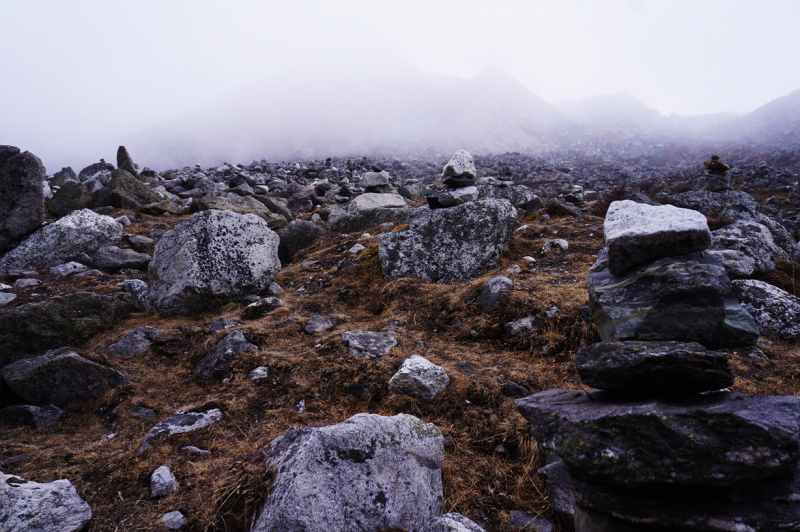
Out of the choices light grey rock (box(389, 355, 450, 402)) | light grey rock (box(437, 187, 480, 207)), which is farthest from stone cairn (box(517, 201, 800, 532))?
light grey rock (box(437, 187, 480, 207))

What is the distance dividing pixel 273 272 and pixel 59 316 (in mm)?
3408

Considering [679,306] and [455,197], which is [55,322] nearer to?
[455,197]

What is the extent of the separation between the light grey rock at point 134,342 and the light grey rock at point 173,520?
3.77 metres

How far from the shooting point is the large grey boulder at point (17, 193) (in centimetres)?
928

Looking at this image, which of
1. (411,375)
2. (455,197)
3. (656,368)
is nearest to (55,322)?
(411,375)

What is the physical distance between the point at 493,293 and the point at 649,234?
2.76 metres

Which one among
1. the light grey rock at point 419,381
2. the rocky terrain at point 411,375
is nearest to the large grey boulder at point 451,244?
the rocky terrain at point 411,375

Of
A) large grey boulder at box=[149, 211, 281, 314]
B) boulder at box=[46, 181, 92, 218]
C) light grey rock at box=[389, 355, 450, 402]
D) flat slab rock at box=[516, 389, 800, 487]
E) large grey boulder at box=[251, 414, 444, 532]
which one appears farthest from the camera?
boulder at box=[46, 181, 92, 218]

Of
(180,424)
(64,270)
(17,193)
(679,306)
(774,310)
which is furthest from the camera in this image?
(17,193)

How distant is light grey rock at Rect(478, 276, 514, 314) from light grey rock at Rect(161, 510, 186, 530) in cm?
432

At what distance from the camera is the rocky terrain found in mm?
2152

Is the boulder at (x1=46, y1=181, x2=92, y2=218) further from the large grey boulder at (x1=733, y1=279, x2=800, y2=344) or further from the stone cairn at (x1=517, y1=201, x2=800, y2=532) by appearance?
the large grey boulder at (x1=733, y1=279, x2=800, y2=344)

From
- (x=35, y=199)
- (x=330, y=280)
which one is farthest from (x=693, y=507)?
(x=35, y=199)

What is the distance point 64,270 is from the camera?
8.80 metres
